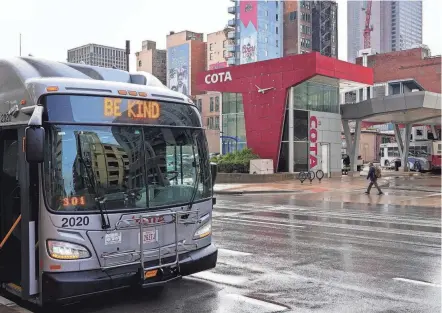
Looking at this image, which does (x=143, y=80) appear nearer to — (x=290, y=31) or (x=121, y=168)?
(x=121, y=168)

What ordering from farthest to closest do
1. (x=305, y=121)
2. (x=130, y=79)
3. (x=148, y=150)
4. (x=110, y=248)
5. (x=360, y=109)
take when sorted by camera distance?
(x=360, y=109), (x=305, y=121), (x=130, y=79), (x=148, y=150), (x=110, y=248)

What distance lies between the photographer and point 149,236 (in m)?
6.05

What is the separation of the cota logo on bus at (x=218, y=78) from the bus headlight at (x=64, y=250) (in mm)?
31711

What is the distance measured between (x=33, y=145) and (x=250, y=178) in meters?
27.2

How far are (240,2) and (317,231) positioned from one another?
115626 millimetres

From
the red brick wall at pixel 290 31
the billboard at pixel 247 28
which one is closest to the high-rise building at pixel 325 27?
the red brick wall at pixel 290 31

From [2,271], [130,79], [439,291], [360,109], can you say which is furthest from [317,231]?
[360,109]

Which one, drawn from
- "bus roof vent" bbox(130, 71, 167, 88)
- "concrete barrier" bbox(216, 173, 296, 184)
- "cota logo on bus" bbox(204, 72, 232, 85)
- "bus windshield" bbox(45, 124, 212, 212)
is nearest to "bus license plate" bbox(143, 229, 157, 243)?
"bus windshield" bbox(45, 124, 212, 212)

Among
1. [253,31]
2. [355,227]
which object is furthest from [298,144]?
[253,31]

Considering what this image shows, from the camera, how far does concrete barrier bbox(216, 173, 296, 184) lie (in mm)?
31911

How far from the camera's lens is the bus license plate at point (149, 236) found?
6003 mm

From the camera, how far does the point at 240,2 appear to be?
4779 inches

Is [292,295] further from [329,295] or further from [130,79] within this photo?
[130,79]

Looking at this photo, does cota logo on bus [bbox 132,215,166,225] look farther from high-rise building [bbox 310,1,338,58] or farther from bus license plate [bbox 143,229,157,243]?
high-rise building [bbox 310,1,338,58]
